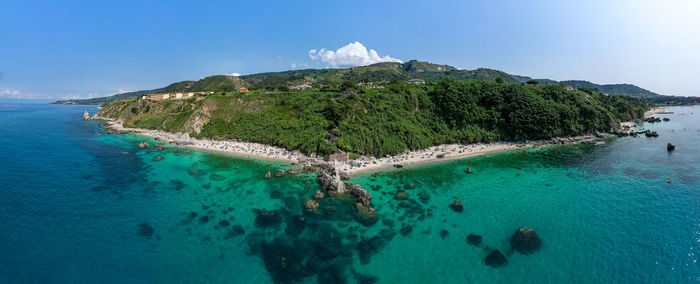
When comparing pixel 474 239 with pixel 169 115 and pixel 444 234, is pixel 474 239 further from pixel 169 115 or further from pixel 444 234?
pixel 169 115

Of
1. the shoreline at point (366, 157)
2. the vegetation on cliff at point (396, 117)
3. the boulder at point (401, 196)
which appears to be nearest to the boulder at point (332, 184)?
the shoreline at point (366, 157)

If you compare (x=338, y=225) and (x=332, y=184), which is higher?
(x=332, y=184)

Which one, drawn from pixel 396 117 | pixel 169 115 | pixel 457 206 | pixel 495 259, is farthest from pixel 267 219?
pixel 169 115

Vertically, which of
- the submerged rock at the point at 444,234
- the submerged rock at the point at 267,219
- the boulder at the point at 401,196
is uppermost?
the boulder at the point at 401,196

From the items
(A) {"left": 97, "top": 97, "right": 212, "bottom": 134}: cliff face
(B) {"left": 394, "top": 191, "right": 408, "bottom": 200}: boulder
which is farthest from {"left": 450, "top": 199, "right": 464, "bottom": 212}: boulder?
(A) {"left": 97, "top": 97, "right": 212, "bottom": 134}: cliff face

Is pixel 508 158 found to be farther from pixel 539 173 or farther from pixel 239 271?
pixel 239 271

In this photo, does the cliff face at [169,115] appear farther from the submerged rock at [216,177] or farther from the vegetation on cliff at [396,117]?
the submerged rock at [216,177]
